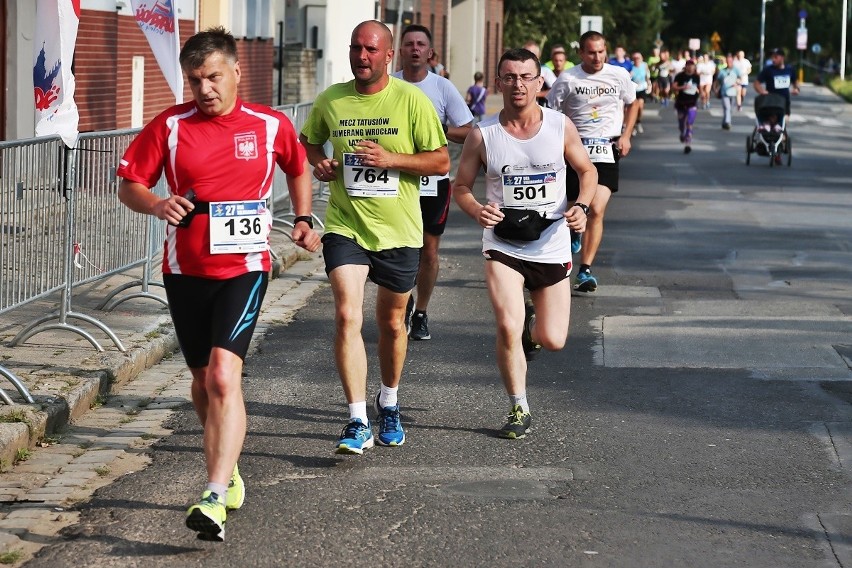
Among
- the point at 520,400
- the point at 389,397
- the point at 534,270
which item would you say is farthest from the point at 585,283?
the point at 389,397

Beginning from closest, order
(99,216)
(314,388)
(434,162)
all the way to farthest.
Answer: (434,162), (314,388), (99,216)

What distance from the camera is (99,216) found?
1026cm

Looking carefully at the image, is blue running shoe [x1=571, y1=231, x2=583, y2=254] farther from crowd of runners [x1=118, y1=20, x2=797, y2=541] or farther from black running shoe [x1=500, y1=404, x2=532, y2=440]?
black running shoe [x1=500, y1=404, x2=532, y2=440]

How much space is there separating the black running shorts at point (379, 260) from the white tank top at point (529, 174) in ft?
1.73

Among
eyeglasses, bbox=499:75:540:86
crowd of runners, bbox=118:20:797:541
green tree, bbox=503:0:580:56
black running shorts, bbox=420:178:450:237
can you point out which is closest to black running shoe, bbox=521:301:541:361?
crowd of runners, bbox=118:20:797:541

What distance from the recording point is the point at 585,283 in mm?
12602

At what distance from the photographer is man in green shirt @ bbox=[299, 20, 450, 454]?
7.27 meters

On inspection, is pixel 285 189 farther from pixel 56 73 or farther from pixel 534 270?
pixel 534 270

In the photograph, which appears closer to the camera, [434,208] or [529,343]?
[529,343]

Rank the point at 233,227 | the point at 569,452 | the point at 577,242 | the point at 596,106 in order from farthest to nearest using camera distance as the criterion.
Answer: the point at 577,242 < the point at 596,106 < the point at 569,452 < the point at 233,227

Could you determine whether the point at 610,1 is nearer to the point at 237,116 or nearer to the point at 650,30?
the point at 650,30

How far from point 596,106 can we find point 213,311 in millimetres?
7219

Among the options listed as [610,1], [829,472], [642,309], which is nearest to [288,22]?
[642,309]

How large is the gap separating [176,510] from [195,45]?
1.75 metres
